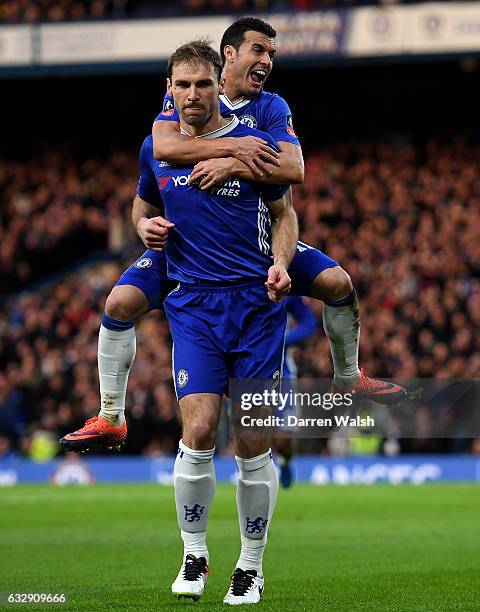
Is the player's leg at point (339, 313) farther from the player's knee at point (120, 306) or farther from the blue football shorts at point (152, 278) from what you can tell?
the player's knee at point (120, 306)

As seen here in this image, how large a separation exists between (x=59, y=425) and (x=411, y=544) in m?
12.2

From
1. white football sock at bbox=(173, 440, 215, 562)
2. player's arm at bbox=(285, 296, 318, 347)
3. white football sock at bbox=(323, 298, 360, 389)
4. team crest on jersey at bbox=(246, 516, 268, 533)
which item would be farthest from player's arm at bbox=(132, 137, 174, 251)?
player's arm at bbox=(285, 296, 318, 347)

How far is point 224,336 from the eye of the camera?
6891 mm

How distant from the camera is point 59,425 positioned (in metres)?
22.0

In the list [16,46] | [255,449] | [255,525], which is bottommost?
[255,525]

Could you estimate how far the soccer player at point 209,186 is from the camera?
6.82 metres

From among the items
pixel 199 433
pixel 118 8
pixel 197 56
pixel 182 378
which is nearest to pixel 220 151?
pixel 197 56

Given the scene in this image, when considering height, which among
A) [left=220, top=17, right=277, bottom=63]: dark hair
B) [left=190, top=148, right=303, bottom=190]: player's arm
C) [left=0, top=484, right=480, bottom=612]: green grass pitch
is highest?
[left=220, top=17, right=277, bottom=63]: dark hair

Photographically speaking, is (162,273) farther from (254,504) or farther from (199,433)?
(254,504)

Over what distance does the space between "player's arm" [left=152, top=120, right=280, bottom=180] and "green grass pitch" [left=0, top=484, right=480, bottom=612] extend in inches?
91.3

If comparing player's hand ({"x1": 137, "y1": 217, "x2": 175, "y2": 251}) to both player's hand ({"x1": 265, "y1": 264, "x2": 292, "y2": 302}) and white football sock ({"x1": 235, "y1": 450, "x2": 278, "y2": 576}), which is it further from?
white football sock ({"x1": 235, "y1": 450, "x2": 278, "y2": 576})

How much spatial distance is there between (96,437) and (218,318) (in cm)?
109

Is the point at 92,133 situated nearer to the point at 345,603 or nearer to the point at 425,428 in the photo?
the point at 425,428

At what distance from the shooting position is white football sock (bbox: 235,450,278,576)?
22.7 feet
